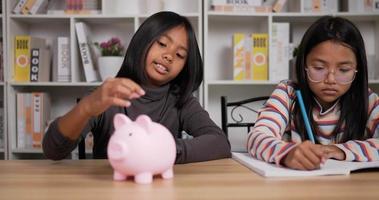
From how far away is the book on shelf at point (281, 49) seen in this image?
7.38 feet

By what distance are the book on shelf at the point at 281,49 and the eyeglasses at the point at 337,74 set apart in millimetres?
1107

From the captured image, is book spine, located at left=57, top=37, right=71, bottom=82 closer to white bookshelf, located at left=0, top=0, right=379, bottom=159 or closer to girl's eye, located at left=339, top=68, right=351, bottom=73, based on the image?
white bookshelf, located at left=0, top=0, right=379, bottom=159

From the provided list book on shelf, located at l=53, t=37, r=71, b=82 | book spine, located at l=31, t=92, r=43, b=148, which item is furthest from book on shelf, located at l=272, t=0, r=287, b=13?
book spine, located at l=31, t=92, r=43, b=148

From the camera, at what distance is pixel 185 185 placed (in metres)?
0.68

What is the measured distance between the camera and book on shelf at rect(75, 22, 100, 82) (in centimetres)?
225

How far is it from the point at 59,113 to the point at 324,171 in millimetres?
1991

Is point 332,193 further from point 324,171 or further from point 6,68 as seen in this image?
point 6,68

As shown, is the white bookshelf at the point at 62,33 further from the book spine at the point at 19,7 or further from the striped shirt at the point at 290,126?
the striped shirt at the point at 290,126

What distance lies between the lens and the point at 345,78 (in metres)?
1.12

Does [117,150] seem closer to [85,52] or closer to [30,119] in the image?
[85,52]

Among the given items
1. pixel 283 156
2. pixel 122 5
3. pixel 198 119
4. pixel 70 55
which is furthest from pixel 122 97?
pixel 122 5

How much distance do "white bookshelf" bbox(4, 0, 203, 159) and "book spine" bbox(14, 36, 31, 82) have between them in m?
0.03

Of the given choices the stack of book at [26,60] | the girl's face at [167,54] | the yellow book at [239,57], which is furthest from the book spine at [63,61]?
the girl's face at [167,54]

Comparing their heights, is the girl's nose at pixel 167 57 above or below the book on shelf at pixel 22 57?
below
